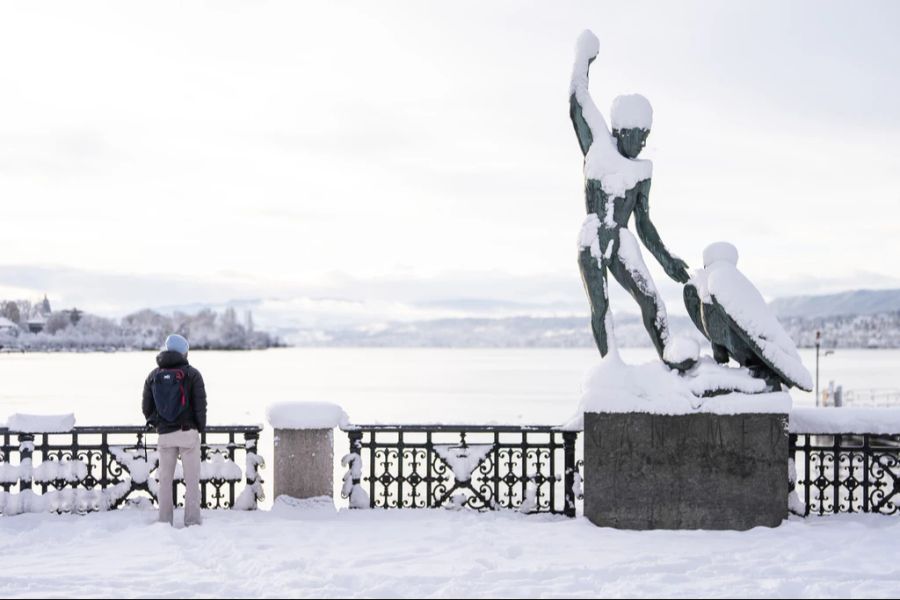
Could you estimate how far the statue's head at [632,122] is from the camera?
802 centimetres

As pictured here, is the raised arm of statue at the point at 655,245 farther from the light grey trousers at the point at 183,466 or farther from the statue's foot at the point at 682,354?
the light grey trousers at the point at 183,466

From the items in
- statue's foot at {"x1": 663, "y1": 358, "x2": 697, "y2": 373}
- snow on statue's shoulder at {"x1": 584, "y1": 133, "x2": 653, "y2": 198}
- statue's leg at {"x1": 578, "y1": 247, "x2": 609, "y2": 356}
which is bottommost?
statue's foot at {"x1": 663, "y1": 358, "x2": 697, "y2": 373}

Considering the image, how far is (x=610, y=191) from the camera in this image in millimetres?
8000

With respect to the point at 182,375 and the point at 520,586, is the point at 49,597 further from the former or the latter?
the point at 520,586

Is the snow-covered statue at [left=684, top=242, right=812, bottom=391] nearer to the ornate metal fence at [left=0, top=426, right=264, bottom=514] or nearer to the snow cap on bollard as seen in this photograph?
the snow cap on bollard

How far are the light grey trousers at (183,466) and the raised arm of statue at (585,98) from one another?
173 inches

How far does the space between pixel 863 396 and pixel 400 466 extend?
6009cm

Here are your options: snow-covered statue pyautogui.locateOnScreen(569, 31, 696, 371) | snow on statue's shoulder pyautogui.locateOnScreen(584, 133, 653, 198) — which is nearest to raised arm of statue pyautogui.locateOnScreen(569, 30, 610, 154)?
snow-covered statue pyautogui.locateOnScreen(569, 31, 696, 371)

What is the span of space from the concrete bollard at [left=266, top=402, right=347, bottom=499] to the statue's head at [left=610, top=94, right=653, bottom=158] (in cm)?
358

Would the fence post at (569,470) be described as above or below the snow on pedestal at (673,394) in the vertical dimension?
below

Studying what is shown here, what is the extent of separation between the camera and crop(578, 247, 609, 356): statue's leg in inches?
317

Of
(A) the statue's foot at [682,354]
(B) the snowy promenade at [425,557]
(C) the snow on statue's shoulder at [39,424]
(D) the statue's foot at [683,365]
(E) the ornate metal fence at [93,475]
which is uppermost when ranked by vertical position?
(A) the statue's foot at [682,354]

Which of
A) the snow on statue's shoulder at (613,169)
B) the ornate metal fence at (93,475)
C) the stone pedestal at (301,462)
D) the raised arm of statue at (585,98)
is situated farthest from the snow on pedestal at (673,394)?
the ornate metal fence at (93,475)

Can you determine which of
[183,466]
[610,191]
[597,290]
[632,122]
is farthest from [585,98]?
[183,466]
